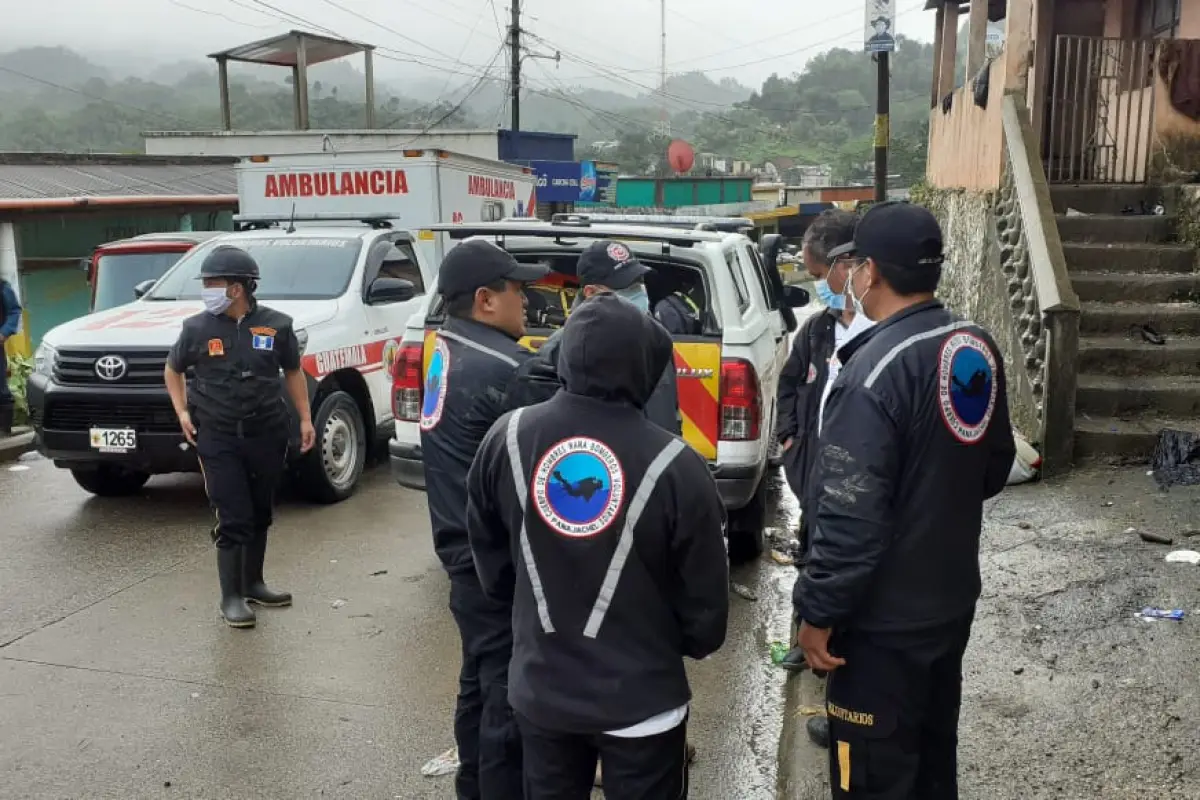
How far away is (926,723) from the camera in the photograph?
2918mm

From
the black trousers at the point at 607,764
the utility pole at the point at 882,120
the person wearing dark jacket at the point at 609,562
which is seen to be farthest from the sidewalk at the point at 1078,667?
the utility pole at the point at 882,120

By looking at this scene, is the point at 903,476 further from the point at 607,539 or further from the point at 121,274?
the point at 121,274

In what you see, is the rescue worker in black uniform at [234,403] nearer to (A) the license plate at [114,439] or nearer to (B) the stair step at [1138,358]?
(A) the license plate at [114,439]

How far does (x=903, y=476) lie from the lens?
278 cm

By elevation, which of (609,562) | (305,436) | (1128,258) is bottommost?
(305,436)

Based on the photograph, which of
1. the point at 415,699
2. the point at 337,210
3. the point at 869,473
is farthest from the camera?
the point at 337,210

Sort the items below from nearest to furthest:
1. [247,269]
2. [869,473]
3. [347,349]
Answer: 1. [869,473]
2. [247,269]
3. [347,349]

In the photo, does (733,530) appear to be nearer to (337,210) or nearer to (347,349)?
(347,349)

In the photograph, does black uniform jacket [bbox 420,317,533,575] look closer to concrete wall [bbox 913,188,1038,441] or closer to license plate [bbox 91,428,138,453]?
concrete wall [bbox 913,188,1038,441]

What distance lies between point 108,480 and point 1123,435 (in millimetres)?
7231

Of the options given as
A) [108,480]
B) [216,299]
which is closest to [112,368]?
[108,480]

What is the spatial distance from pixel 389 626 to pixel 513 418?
10.9 ft

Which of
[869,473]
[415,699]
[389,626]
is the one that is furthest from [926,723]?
[389,626]

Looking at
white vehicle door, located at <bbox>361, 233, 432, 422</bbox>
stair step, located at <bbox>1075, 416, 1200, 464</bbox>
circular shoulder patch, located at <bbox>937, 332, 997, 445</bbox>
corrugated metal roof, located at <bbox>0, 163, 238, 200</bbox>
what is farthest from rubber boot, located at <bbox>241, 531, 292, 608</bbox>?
corrugated metal roof, located at <bbox>0, 163, 238, 200</bbox>
